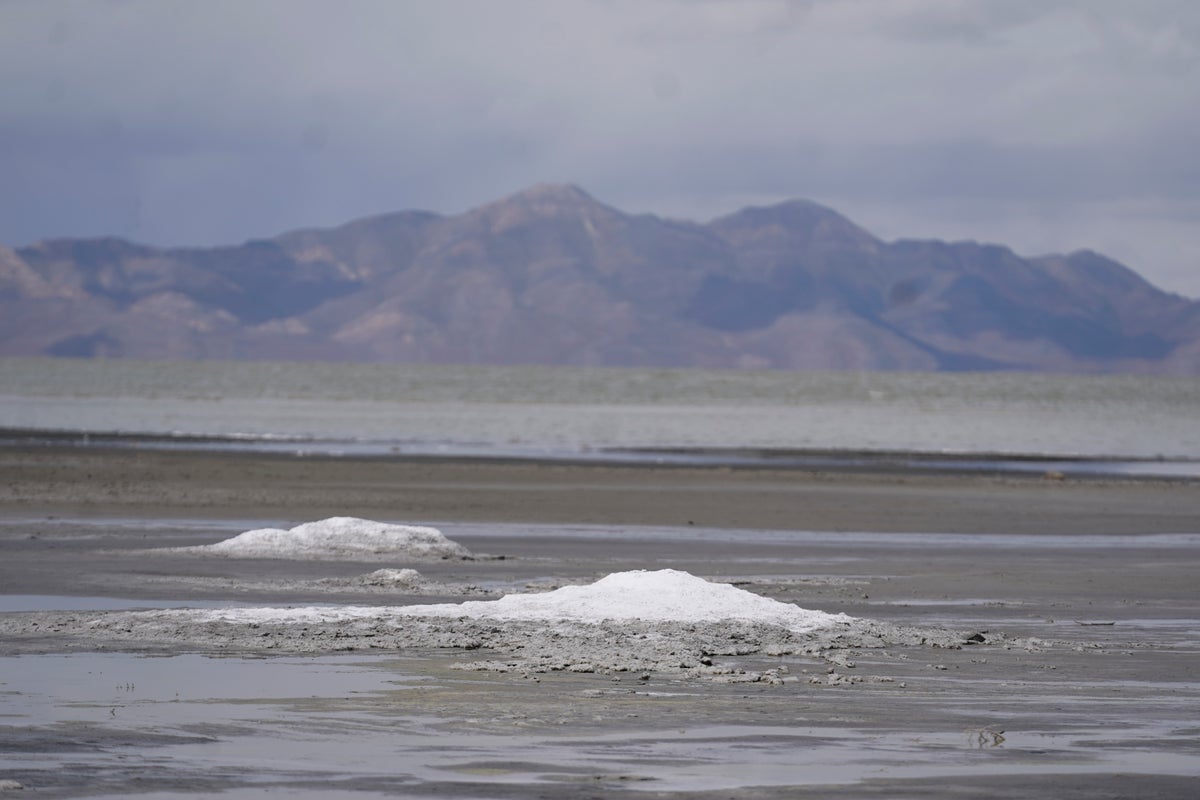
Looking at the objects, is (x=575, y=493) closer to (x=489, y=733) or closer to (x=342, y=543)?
(x=342, y=543)

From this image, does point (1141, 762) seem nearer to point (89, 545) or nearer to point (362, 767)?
point (362, 767)

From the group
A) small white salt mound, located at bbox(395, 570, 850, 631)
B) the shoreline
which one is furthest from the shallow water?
the shoreline

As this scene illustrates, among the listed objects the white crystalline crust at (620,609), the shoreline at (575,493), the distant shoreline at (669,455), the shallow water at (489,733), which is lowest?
the shallow water at (489,733)

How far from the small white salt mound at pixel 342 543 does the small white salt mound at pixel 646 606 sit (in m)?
6.08

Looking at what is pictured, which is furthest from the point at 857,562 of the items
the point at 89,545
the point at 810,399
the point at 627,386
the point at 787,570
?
the point at 627,386

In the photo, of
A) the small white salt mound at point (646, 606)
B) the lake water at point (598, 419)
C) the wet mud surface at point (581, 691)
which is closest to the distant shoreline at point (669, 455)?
the lake water at point (598, 419)

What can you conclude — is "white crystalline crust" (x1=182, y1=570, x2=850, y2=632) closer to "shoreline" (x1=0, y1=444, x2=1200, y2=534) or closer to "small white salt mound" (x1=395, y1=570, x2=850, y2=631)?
"small white salt mound" (x1=395, y1=570, x2=850, y2=631)

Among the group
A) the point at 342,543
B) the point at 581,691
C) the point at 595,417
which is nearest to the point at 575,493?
the point at 342,543

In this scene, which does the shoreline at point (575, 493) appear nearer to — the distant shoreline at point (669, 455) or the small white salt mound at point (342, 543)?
the distant shoreline at point (669, 455)

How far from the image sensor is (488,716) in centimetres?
990

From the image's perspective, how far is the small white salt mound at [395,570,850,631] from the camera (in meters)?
13.8

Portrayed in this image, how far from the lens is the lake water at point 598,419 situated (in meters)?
55.8

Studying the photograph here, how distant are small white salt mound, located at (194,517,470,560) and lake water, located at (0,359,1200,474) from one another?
93.6 ft

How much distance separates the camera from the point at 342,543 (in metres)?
20.6
